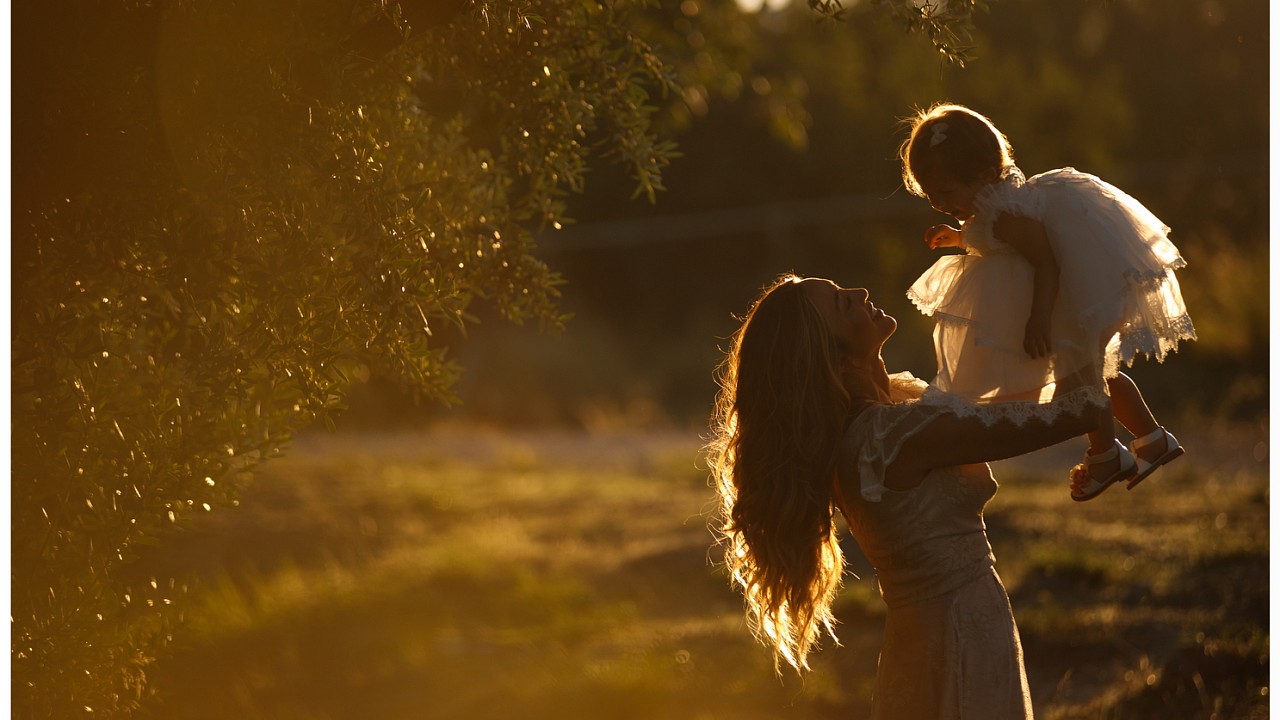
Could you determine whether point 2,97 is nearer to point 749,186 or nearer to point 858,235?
point 858,235

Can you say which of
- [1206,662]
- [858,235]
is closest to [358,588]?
[1206,662]

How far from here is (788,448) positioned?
125 inches

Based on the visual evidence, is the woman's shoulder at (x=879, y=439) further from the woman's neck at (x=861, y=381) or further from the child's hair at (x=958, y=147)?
the child's hair at (x=958, y=147)

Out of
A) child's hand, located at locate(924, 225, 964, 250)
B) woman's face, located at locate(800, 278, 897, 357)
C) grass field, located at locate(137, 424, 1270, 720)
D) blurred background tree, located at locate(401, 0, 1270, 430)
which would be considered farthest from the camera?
blurred background tree, located at locate(401, 0, 1270, 430)

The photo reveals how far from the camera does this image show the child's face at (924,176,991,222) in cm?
337

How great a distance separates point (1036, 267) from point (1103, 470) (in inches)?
21.0

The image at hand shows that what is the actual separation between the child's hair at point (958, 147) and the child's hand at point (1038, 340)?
46 centimetres

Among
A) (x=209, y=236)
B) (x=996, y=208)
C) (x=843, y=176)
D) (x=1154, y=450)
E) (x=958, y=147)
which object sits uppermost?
(x=209, y=236)

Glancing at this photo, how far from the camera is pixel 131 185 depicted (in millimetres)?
3645

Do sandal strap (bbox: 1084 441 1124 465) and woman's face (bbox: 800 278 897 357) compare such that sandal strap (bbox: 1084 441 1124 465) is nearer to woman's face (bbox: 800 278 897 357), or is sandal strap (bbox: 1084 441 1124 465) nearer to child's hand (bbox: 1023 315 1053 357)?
child's hand (bbox: 1023 315 1053 357)

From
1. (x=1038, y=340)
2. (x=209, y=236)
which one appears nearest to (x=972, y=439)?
(x=1038, y=340)

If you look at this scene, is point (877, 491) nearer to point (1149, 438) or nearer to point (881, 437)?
point (881, 437)

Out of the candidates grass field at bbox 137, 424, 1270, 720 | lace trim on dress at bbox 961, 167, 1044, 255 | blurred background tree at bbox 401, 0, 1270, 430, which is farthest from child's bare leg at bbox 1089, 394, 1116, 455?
blurred background tree at bbox 401, 0, 1270, 430

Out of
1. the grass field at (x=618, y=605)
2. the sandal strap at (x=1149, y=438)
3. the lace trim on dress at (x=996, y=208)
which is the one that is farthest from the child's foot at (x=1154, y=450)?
the grass field at (x=618, y=605)
